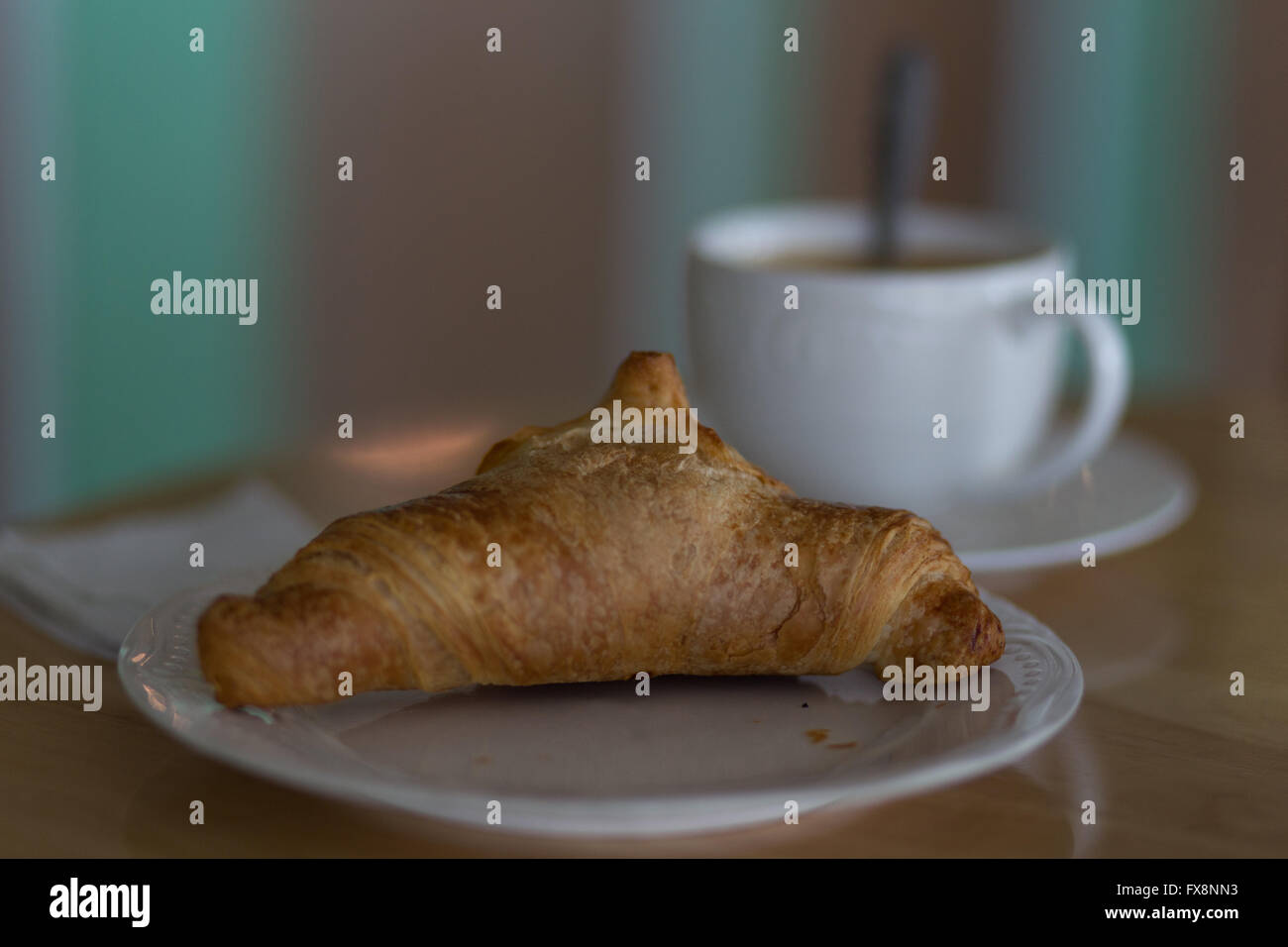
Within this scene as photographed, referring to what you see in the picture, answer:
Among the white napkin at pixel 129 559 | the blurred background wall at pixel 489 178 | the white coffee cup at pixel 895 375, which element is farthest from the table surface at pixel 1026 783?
the blurred background wall at pixel 489 178

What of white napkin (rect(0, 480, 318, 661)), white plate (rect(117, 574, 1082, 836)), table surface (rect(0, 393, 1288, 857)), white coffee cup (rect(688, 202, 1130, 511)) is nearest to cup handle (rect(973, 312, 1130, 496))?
white coffee cup (rect(688, 202, 1130, 511))

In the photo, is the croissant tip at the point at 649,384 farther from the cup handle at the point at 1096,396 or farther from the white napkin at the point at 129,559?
the cup handle at the point at 1096,396

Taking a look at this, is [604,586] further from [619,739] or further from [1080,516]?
[1080,516]

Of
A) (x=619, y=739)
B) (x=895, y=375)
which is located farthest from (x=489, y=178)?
(x=619, y=739)

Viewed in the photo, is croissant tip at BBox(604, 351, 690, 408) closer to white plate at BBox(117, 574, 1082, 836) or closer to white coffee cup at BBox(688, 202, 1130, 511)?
white plate at BBox(117, 574, 1082, 836)

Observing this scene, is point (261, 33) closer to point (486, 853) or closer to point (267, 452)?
point (267, 452)
